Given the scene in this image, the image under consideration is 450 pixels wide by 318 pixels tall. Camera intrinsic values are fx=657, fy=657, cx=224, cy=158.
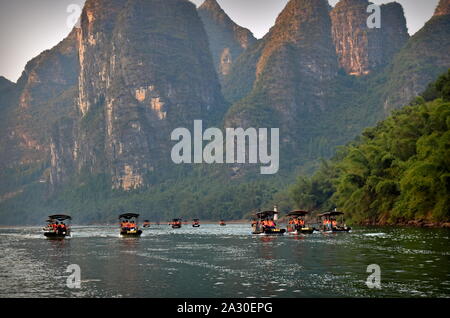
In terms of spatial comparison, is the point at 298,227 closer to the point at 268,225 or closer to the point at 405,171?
the point at 268,225

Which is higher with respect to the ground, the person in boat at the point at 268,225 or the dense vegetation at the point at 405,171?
the dense vegetation at the point at 405,171

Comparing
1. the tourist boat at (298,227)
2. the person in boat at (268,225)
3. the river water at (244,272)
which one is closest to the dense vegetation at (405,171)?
the tourist boat at (298,227)

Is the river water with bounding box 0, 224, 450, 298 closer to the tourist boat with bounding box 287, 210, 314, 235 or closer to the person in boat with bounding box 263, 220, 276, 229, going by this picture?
A: the tourist boat with bounding box 287, 210, 314, 235

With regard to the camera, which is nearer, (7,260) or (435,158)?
(7,260)

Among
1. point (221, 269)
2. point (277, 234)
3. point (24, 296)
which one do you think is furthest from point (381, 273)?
point (277, 234)

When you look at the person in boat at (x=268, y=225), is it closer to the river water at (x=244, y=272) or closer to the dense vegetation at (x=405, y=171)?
the dense vegetation at (x=405, y=171)

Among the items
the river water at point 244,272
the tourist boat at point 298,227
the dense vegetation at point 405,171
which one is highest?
the dense vegetation at point 405,171

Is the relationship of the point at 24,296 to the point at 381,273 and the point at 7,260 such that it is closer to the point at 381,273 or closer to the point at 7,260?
the point at 381,273

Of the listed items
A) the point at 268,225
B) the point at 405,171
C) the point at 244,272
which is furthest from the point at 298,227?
the point at 244,272
